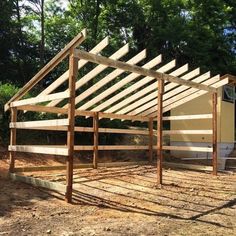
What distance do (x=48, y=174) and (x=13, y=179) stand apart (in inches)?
39.1

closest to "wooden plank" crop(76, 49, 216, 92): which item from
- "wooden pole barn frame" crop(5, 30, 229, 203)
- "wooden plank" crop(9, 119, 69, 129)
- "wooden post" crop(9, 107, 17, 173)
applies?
"wooden pole barn frame" crop(5, 30, 229, 203)

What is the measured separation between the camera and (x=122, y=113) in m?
13.2

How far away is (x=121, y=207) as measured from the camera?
6.89 m

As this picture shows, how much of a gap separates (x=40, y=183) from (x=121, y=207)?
2.20m

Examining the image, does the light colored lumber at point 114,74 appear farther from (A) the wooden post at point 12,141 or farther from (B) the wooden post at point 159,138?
(A) the wooden post at point 12,141

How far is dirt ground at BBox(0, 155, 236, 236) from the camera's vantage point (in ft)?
18.3

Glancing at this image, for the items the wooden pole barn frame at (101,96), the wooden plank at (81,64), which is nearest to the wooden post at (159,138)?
the wooden pole barn frame at (101,96)

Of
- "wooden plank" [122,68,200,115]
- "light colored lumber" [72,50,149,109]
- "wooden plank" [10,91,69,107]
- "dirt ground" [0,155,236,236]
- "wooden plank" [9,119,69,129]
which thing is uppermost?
"light colored lumber" [72,50,149,109]

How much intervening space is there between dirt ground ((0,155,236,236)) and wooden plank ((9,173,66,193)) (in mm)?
161

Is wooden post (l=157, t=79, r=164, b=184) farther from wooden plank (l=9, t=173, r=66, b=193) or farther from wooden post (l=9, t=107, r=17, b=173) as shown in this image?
wooden post (l=9, t=107, r=17, b=173)

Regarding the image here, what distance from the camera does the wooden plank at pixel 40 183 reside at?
7.78 metres

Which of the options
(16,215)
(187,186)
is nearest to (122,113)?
(187,186)

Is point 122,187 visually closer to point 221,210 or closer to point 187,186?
point 187,186

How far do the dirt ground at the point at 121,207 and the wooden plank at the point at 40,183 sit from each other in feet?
0.53
